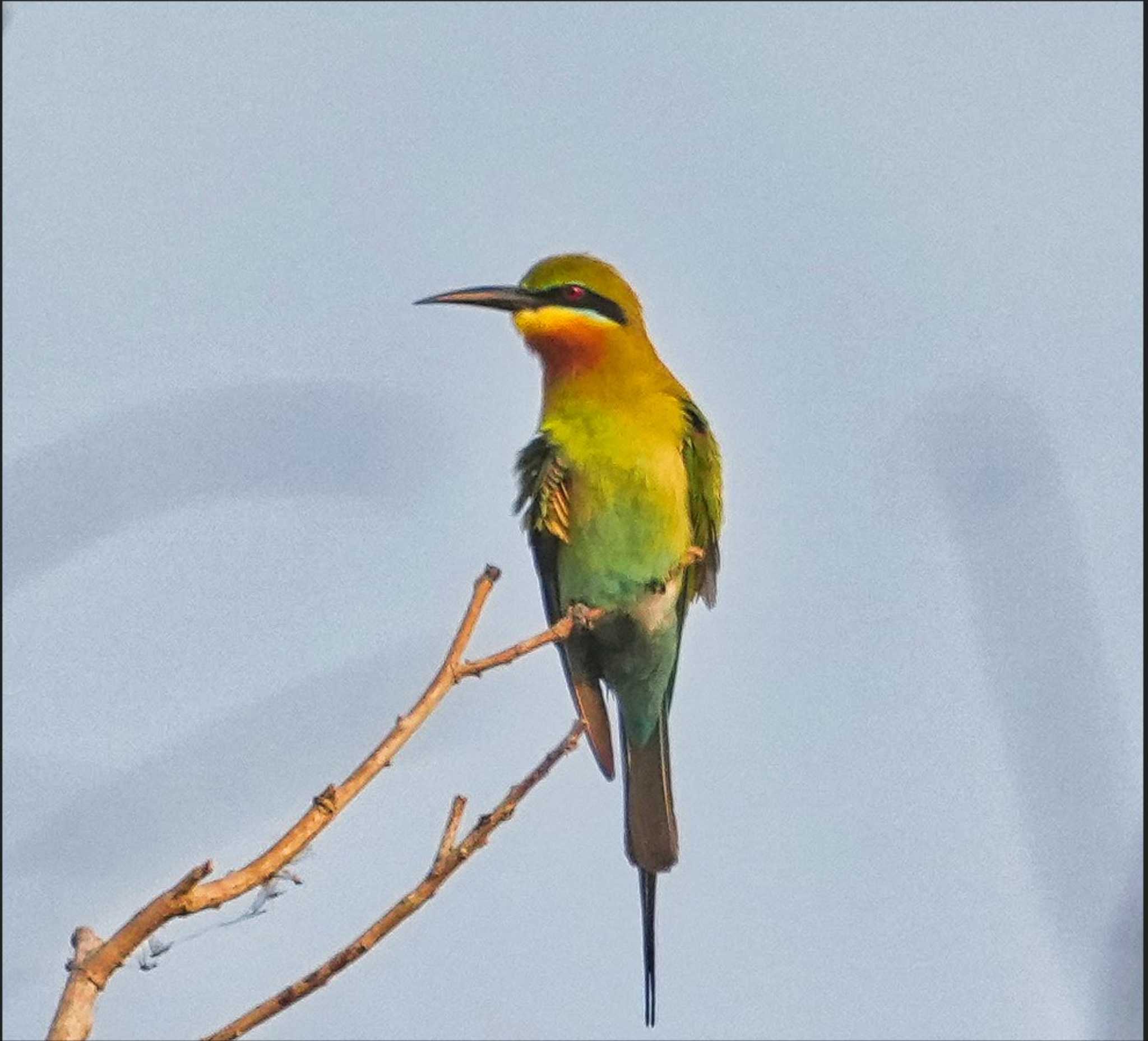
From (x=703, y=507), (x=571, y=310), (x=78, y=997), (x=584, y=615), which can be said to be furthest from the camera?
(x=571, y=310)

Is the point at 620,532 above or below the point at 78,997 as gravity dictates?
above

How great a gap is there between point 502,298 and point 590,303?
232mm

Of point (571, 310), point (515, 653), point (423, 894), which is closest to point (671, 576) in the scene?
point (571, 310)

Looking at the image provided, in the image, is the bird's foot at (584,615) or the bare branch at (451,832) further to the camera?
the bird's foot at (584,615)

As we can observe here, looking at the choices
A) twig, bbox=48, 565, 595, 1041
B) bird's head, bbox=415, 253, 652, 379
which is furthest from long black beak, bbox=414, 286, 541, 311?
twig, bbox=48, 565, 595, 1041

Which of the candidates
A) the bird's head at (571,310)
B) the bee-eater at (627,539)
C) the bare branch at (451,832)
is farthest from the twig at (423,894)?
the bird's head at (571,310)

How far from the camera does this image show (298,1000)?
189 cm

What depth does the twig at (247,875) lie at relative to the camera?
177cm

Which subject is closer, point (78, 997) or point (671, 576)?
point (78, 997)

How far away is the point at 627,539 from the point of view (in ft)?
14.3

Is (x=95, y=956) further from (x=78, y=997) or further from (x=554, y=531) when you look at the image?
(x=554, y=531)

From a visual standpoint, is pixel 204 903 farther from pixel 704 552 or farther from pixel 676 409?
pixel 676 409

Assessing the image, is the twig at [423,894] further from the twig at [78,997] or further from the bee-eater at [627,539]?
the bee-eater at [627,539]

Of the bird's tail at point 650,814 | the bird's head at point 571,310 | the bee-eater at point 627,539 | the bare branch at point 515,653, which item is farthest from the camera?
the bird's head at point 571,310
